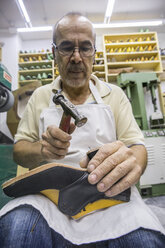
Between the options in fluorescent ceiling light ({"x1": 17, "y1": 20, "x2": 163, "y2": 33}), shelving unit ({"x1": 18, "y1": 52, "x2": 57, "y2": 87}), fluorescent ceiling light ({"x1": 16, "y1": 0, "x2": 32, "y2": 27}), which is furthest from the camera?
fluorescent ceiling light ({"x1": 17, "y1": 20, "x2": 163, "y2": 33})

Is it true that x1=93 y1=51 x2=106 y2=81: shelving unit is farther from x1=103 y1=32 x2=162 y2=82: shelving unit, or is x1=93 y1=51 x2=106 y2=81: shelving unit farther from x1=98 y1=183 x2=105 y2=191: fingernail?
x1=98 y1=183 x2=105 y2=191: fingernail

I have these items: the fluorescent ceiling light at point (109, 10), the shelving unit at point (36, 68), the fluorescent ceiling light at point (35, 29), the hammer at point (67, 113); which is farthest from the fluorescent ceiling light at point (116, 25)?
the hammer at point (67, 113)

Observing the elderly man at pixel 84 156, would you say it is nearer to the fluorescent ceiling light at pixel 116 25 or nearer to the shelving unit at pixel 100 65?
the shelving unit at pixel 100 65

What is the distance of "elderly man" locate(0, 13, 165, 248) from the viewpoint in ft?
1.34

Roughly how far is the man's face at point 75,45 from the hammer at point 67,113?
35 cm

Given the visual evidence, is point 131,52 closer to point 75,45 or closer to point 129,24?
point 129,24

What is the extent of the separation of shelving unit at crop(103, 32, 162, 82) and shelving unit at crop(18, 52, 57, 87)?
1.29m

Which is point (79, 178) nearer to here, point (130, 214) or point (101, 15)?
A: point (130, 214)

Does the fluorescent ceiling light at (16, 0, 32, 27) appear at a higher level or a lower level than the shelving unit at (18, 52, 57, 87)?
higher

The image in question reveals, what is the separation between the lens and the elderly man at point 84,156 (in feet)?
1.34

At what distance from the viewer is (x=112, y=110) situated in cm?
90

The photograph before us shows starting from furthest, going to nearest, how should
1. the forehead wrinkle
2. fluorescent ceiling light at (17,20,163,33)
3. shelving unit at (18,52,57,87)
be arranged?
fluorescent ceiling light at (17,20,163,33)
shelving unit at (18,52,57,87)
the forehead wrinkle

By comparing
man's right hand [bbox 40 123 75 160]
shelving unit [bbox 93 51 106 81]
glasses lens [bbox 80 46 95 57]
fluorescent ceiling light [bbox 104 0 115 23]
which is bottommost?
man's right hand [bbox 40 123 75 160]

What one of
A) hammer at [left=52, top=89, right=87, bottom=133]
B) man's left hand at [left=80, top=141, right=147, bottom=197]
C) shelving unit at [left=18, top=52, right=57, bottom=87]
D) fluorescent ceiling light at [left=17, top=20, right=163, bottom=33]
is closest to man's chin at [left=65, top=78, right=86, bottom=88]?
hammer at [left=52, top=89, right=87, bottom=133]
